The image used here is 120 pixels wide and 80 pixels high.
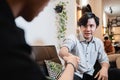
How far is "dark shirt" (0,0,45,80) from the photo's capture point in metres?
0.41

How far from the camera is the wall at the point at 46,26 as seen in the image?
111 inches

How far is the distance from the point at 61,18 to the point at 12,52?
10.7 ft

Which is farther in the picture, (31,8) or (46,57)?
(46,57)

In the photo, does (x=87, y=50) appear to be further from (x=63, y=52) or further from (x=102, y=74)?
(x=63, y=52)

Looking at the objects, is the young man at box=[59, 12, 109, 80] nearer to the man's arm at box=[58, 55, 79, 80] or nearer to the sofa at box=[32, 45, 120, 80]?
the sofa at box=[32, 45, 120, 80]

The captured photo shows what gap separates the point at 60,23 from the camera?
143 inches

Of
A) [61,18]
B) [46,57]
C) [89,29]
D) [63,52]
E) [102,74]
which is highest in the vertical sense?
[61,18]

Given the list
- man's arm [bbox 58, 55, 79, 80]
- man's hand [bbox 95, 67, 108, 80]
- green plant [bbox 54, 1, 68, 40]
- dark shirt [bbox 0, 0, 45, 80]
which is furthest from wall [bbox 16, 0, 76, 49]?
dark shirt [bbox 0, 0, 45, 80]

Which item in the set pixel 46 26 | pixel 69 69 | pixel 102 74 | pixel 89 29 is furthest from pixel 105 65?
pixel 69 69

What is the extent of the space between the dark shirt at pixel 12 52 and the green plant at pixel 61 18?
317cm

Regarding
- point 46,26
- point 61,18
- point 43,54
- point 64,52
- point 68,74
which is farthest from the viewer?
point 61,18

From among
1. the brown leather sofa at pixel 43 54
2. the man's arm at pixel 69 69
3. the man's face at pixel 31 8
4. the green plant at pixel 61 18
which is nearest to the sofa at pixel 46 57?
the brown leather sofa at pixel 43 54

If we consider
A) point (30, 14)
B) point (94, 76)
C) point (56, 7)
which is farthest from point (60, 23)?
point (30, 14)

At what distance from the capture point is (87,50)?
2.61 m
